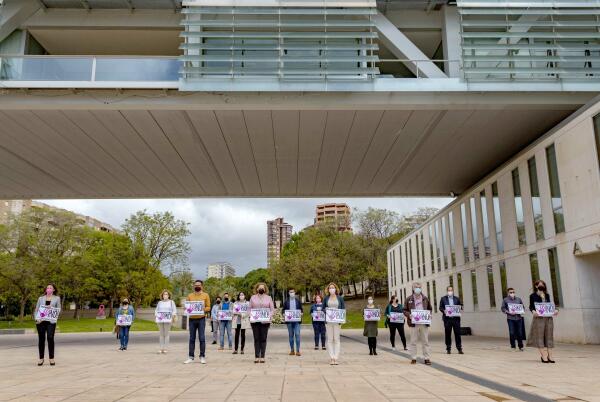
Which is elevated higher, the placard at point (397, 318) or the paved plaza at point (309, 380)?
the placard at point (397, 318)

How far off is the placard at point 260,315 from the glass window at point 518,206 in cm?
1258

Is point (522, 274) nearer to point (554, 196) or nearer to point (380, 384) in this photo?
point (554, 196)

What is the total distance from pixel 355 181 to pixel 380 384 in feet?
55.9

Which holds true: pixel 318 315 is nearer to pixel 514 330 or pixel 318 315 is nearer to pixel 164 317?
pixel 164 317

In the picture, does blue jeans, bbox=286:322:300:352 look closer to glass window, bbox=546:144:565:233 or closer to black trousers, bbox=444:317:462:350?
black trousers, bbox=444:317:462:350

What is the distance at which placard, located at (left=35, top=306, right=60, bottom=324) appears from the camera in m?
11.3

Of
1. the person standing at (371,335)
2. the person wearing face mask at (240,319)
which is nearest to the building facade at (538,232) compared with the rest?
the person standing at (371,335)

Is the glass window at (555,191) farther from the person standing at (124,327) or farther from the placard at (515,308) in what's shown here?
the person standing at (124,327)

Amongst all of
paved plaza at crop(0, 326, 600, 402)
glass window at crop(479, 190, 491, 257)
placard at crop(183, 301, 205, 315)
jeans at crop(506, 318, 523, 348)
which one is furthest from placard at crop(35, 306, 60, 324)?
glass window at crop(479, 190, 491, 257)

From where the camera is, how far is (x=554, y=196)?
1777cm

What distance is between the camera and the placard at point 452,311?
45.5 ft

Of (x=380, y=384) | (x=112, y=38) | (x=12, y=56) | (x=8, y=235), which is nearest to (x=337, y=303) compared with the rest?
(x=380, y=384)

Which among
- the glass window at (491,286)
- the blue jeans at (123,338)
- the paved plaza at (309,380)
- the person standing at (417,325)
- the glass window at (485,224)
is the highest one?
the glass window at (485,224)

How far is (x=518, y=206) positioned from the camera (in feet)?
67.9
